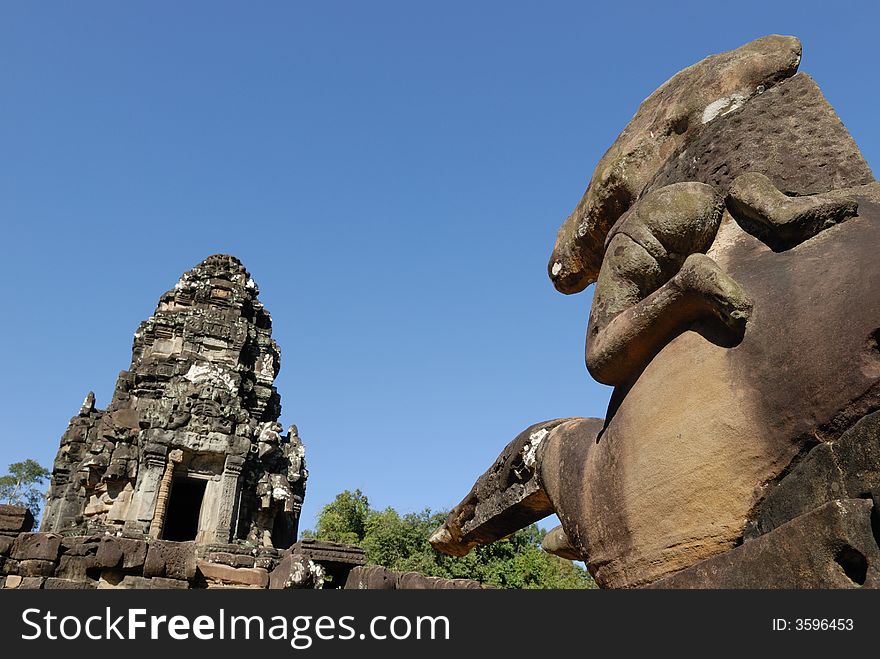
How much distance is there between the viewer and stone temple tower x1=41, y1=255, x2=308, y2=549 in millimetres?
17125

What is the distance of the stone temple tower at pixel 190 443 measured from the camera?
56.2 feet

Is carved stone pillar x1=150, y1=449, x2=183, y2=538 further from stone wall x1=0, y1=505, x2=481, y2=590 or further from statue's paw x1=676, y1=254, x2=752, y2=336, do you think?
statue's paw x1=676, y1=254, x2=752, y2=336

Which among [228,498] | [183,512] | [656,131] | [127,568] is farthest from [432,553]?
[656,131]

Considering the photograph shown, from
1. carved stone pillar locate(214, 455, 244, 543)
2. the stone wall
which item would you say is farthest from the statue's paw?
carved stone pillar locate(214, 455, 244, 543)

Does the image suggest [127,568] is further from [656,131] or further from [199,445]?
[656,131]

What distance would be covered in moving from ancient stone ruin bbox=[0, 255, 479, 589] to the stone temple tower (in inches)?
1.2

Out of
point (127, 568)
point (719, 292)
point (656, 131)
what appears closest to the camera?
point (719, 292)

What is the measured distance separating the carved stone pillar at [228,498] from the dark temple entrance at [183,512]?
3.74 m

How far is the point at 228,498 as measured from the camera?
1725 cm

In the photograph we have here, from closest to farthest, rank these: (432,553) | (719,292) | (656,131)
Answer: (719,292), (656,131), (432,553)

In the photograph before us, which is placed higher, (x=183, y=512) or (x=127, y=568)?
(x=183, y=512)

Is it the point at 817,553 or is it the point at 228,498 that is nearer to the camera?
the point at 817,553

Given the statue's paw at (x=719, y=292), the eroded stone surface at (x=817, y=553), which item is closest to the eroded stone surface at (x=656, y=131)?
the statue's paw at (x=719, y=292)

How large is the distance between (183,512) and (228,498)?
5.18 metres
